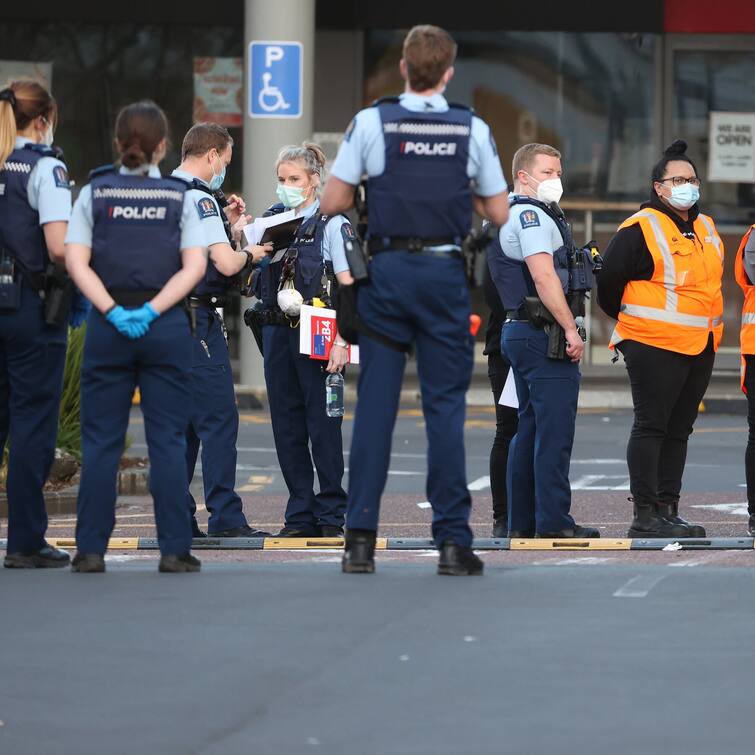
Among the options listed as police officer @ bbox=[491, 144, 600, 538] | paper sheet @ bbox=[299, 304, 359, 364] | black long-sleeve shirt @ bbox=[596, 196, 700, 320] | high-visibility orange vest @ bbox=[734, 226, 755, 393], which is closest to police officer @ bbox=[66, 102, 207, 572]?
paper sheet @ bbox=[299, 304, 359, 364]

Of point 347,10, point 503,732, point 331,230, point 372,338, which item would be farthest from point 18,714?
point 347,10

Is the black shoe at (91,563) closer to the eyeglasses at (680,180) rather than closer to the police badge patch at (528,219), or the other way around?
the police badge patch at (528,219)

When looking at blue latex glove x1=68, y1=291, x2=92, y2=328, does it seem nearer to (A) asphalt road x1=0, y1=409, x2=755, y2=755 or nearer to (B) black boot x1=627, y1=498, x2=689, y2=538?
(A) asphalt road x1=0, y1=409, x2=755, y2=755

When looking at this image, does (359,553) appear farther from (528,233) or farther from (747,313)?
(747,313)

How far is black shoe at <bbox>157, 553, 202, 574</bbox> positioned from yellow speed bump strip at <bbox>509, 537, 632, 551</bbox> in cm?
187

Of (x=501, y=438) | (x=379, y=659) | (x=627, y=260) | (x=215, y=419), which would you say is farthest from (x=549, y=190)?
(x=379, y=659)

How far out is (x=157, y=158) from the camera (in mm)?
7148

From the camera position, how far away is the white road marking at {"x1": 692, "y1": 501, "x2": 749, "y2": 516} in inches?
461

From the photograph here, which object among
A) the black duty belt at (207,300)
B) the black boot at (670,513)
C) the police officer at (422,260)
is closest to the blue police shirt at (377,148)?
the police officer at (422,260)

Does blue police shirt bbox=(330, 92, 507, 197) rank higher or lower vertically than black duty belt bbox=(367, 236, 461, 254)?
higher

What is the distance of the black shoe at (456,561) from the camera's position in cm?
718

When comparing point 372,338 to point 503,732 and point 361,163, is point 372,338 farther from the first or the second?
point 503,732

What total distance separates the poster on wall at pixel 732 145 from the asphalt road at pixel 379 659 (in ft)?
53.5

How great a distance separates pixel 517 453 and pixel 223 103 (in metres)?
14.6
